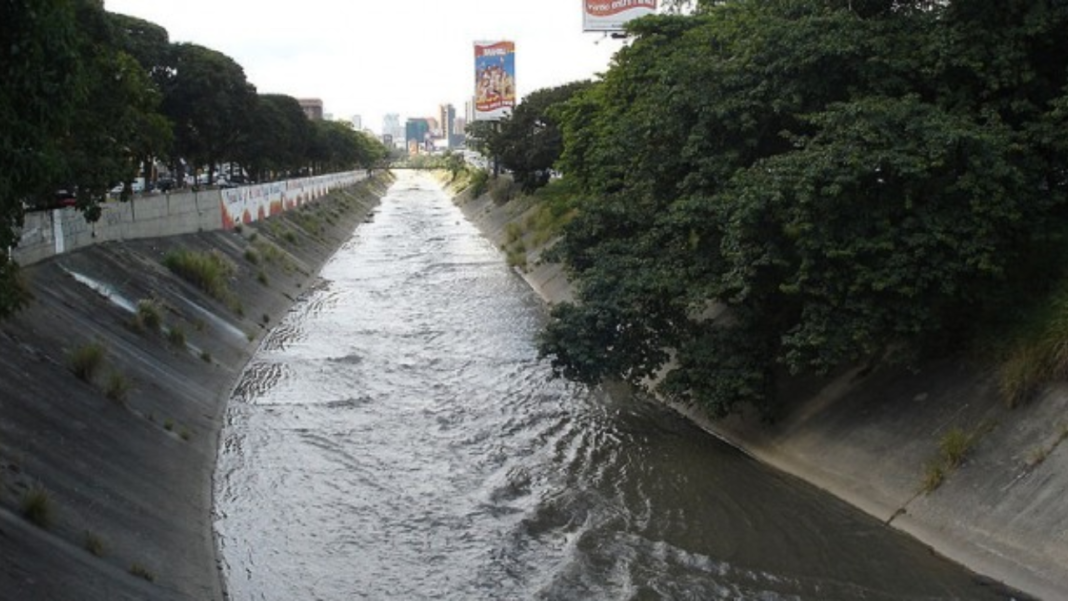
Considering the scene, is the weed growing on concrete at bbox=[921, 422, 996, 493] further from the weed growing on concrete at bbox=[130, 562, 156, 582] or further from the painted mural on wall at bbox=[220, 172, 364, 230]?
the painted mural on wall at bbox=[220, 172, 364, 230]

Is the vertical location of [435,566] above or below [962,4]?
below

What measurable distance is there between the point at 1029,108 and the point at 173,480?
1553 cm

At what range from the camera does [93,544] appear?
1227 centimetres

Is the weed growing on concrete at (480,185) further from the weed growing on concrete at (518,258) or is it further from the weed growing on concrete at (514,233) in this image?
the weed growing on concrete at (518,258)

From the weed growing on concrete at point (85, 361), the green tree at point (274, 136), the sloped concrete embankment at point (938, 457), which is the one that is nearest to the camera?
the sloped concrete embankment at point (938, 457)

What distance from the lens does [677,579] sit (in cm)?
1402

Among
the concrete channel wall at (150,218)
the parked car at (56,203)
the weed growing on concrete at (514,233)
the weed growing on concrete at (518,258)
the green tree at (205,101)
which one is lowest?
the weed growing on concrete at (518,258)

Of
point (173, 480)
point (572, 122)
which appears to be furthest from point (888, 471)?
point (572, 122)

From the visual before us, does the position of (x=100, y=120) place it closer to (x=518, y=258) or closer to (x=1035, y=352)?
(x=1035, y=352)

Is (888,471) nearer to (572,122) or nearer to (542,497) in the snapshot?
(542,497)

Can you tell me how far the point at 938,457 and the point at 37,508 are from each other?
1272cm

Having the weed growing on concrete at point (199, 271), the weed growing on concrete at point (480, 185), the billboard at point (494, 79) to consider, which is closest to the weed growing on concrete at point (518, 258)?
the weed growing on concrete at point (199, 271)

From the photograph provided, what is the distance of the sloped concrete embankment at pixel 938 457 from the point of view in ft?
42.9

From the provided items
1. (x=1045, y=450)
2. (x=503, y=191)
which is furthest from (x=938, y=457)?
(x=503, y=191)
